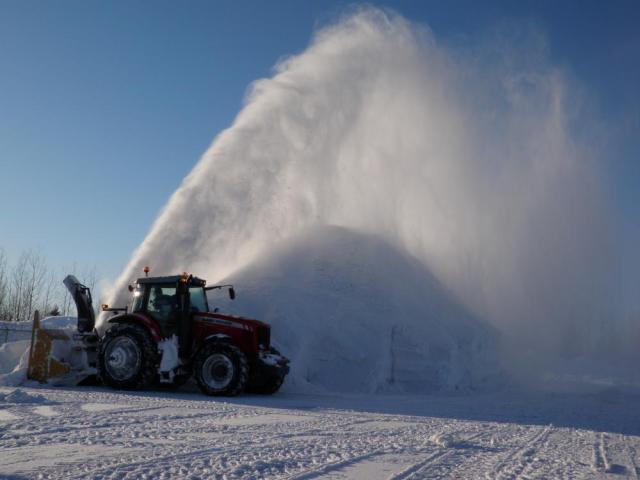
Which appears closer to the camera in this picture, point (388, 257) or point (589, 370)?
point (388, 257)

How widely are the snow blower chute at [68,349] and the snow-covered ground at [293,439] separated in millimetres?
1343

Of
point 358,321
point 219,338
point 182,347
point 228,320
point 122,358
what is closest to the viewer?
point 219,338

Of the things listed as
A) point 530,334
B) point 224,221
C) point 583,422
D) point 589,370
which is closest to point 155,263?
point 224,221

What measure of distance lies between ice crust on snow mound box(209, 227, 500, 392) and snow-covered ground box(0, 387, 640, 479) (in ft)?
13.3

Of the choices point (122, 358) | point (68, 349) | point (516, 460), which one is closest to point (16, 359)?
point (68, 349)

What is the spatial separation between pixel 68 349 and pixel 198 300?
3519 millimetres

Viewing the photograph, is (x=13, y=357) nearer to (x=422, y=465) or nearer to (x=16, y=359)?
(x=16, y=359)

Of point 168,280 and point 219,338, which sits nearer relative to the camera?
point 219,338

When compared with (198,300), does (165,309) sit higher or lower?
lower

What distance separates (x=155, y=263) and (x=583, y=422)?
12483 mm

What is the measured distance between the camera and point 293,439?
7.81m

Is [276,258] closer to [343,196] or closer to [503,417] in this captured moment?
[343,196]

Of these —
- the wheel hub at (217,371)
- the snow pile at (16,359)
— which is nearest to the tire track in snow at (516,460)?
the wheel hub at (217,371)

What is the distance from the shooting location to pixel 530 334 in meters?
28.9
